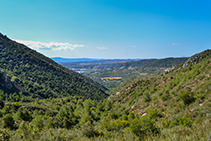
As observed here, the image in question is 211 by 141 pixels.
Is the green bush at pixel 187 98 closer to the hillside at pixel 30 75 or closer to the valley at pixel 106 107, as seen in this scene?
the valley at pixel 106 107

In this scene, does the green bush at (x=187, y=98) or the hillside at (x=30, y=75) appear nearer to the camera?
the green bush at (x=187, y=98)

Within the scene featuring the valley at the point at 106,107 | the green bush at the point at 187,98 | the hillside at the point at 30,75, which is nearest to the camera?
the valley at the point at 106,107

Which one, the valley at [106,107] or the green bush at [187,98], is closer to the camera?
the valley at [106,107]

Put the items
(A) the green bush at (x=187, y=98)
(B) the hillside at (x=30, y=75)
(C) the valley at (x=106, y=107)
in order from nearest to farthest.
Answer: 1. (C) the valley at (x=106, y=107)
2. (A) the green bush at (x=187, y=98)
3. (B) the hillside at (x=30, y=75)

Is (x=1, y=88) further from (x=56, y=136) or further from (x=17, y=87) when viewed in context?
(x=56, y=136)

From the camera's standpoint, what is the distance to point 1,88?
217 ft

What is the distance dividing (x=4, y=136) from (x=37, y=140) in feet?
7.08

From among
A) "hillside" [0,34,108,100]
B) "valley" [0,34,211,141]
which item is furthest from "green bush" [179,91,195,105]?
"hillside" [0,34,108,100]

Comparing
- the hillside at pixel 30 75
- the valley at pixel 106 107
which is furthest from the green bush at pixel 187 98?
the hillside at pixel 30 75

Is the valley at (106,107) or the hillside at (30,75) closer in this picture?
the valley at (106,107)

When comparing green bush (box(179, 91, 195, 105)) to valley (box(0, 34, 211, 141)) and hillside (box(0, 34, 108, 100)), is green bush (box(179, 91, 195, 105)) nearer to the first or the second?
valley (box(0, 34, 211, 141))

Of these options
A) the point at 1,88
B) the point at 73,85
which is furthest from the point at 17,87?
the point at 73,85

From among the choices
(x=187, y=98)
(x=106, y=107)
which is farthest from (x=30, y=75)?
(x=187, y=98)

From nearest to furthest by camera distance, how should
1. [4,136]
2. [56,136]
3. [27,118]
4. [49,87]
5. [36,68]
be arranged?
1. [4,136]
2. [56,136]
3. [27,118]
4. [49,87]
5. [36,68]
